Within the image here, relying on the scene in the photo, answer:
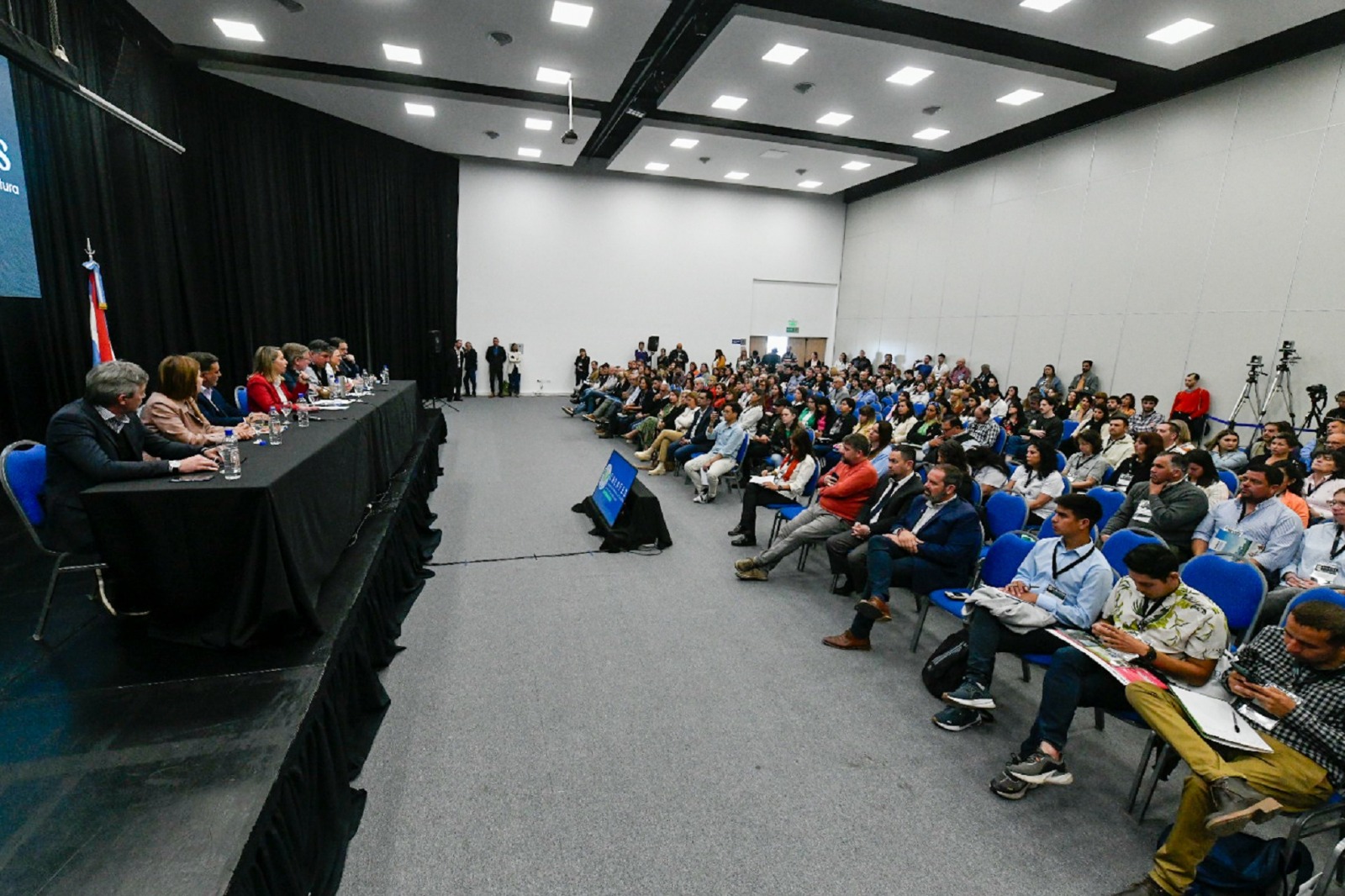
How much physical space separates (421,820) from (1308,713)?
118 inches

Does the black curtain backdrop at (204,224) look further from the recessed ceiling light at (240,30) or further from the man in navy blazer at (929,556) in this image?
the man in navy blazer at (929,556)

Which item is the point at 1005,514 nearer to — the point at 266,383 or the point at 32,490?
the point at 32,490

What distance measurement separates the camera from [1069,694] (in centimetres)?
237

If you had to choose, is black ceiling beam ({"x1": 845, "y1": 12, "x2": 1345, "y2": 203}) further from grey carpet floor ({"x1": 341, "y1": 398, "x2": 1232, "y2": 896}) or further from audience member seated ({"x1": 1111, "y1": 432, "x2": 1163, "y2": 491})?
grey carpet floor ({"x1": 341, "y1": 398, "x2": 1232, "y2": 896})

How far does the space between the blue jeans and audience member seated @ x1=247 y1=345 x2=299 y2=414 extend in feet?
16.2

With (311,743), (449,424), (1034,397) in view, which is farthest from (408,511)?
(1034,397)

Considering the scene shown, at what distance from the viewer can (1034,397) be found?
9.20 m

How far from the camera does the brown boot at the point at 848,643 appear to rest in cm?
341

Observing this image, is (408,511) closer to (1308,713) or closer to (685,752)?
(685,752)

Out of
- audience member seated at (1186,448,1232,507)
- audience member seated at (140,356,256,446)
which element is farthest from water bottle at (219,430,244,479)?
audience member seated at (1186,448,1232,507)

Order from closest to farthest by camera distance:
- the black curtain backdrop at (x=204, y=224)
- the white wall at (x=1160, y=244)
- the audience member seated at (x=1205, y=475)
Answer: the audience member seated at (x=1205, y=475) → the black curtain backdrop at (x=204, y=224) → the white wall at (x=1160, y=244)

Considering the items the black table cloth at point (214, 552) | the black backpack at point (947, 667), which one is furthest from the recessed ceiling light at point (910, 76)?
the black table cloth at point (214, 552)

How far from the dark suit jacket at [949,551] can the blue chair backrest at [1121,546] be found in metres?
0.62

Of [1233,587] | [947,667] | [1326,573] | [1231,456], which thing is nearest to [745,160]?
[1231,456]
